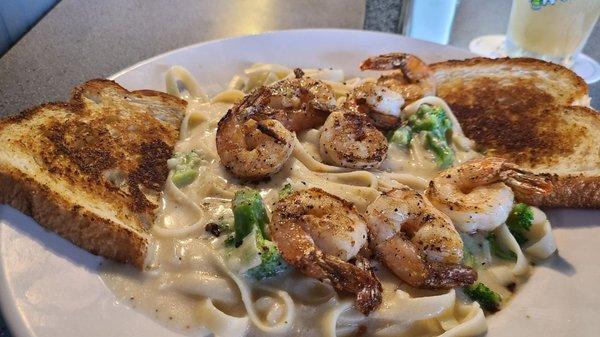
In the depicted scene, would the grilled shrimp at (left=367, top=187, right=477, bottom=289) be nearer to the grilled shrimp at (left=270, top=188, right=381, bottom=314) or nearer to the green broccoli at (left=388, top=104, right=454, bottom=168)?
the grilled shrimp at (left=270, top=188, right=381, bottom=314)

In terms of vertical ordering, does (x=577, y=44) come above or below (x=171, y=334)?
above

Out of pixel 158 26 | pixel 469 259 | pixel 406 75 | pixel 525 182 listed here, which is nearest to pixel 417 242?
pixel 469 259

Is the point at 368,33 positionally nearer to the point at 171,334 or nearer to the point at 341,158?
the point at 341,158

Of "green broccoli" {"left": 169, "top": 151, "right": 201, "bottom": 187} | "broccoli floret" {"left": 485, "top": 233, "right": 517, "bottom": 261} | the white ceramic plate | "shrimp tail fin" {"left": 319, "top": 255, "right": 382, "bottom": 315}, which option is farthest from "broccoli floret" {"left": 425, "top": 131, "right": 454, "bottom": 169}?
"green broccoli" {"left": 169, "top": 151, "right": 201, "bottom": 187}

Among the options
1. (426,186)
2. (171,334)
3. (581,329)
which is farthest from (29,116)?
(581,329)

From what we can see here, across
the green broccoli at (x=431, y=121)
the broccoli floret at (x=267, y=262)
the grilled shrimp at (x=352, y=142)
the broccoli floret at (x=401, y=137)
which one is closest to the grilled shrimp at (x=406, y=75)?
the green broccoli at (x=431, y=121)
